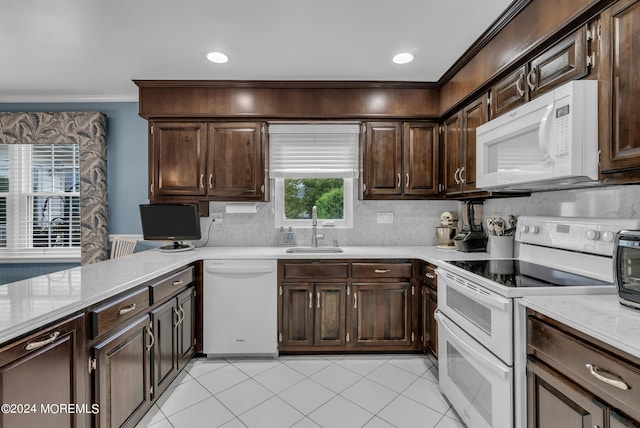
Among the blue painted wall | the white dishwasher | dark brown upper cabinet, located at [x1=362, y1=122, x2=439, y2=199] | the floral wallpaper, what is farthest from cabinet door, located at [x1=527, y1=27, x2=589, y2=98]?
the floral wallpaper

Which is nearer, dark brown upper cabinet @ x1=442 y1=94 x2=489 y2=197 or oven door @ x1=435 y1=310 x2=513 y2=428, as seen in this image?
oven door @ x1=435 y1=310 x2=513 y2=428

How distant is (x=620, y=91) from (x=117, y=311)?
2.40 meters

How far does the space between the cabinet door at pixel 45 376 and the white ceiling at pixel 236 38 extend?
70.3 inches

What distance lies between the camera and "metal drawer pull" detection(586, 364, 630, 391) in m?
0.90

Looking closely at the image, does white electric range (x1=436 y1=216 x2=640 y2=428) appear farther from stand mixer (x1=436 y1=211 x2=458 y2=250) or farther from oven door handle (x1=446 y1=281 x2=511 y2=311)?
stand mixer (x1=436 y1=211 x2=458 y2=250)

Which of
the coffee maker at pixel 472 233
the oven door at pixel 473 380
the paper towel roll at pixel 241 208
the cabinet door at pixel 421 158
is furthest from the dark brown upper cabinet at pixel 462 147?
the paper towel roll at pixel 241 208

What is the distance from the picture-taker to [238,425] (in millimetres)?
1846

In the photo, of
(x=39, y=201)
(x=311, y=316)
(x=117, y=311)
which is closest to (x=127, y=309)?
(x=117, y=311)

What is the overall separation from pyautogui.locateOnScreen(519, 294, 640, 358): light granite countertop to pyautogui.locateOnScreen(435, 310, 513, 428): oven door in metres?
0.36

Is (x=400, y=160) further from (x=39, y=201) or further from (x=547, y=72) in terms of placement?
(x=39, y=201)

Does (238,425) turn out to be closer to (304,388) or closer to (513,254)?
(304,388)

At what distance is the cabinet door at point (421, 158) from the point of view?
2.96m

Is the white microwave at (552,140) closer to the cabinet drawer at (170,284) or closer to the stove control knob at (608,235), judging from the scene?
the stove control knob at (608,235)

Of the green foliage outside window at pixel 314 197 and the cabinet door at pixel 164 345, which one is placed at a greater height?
the green foliage outside window at pixel 314 197
